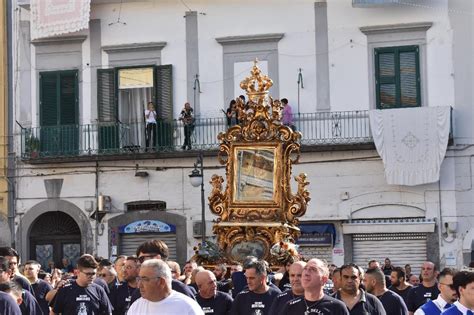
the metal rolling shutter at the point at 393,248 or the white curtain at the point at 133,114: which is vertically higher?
the white curtain at the point at 133,114

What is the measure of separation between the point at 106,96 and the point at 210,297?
18.7 m

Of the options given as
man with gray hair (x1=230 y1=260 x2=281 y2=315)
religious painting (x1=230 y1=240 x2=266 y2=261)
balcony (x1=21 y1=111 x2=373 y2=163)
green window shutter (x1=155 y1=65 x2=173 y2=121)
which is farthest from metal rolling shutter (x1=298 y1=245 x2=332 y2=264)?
man with gray hair (x1=230 y1=260 x2=281 y2=315)

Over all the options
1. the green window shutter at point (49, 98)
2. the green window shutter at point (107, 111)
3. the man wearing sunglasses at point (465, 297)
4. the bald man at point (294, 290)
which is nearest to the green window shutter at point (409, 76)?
the green window shutter at point (107, 111)

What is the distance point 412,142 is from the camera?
30141mm

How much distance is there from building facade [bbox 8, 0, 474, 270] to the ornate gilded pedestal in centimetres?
978

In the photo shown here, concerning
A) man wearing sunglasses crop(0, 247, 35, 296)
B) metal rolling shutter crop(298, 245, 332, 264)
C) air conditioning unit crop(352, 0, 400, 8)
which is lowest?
metal rolling shutter crop(298, 245, 332, 264)

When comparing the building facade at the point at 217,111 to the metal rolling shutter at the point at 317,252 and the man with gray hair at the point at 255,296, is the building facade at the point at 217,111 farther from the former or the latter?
the man with gray hair at the point at 255,296

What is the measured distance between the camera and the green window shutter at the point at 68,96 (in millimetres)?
33438

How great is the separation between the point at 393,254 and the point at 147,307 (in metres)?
21.6

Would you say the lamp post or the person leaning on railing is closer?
the lamp post

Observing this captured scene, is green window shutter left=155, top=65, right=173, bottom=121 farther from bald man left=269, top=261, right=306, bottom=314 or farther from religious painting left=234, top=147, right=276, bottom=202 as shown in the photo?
bald man left=269, top=261, right=306, bottom=314

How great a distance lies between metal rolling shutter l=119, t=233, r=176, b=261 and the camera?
106ft

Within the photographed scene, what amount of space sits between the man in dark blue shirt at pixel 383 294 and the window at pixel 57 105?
19.4 m

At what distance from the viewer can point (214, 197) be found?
21.4 metres
